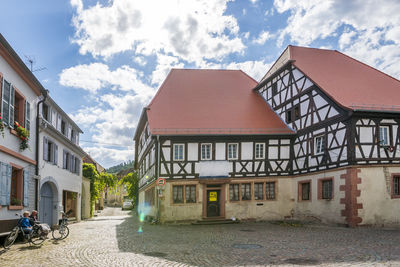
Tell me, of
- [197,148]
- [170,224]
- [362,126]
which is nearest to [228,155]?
[197,148]

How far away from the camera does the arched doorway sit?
21.3m

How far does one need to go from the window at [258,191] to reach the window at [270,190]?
1.08ft

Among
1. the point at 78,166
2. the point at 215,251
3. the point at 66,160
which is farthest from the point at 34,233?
the point at 78,166

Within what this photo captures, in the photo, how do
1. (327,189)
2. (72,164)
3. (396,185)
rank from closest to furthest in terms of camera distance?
1. (396,185)
2. (327,189)
3. (72,164)

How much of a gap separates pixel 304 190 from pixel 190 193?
23.0 feet

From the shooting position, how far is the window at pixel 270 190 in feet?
84.2

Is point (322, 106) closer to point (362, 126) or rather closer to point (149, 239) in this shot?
point (362, 126)

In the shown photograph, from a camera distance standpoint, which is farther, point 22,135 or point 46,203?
point 46,203

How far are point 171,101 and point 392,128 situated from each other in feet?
47.0

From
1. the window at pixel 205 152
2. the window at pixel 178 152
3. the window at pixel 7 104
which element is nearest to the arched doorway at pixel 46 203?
the window at pixel 7 104

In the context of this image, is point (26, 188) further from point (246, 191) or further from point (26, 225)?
point (246, 191)

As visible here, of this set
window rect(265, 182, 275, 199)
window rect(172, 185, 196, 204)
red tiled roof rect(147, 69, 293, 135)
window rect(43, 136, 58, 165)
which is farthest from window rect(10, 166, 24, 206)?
window rect(265, 182, 275, 199)

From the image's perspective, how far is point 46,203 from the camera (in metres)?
22.1

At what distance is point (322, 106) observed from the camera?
22.5 meters
